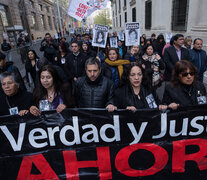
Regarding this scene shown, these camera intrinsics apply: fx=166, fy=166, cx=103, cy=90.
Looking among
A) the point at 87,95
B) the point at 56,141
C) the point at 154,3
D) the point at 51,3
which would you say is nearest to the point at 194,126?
the point at 87,95

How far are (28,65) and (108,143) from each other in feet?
11.5

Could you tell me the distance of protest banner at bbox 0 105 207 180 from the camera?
75.2 inches

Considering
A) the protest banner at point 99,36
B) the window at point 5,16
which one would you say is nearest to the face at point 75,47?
the protest banner at point 99,36

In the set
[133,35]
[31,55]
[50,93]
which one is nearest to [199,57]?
[133,35]

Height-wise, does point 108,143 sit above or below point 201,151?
above

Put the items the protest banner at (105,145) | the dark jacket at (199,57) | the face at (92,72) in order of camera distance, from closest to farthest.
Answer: the protest banner at (105,145) < the face at (92,72) < the dark jacket at (199,57)

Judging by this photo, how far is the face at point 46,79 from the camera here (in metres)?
2.21

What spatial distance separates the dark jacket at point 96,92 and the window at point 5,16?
17.0 meters

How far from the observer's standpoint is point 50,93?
229cm

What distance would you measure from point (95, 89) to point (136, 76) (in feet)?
1.93

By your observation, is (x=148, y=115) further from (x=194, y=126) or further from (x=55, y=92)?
(x=55, y=92)

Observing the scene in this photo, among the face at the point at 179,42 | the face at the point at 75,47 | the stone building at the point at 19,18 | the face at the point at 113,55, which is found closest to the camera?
the face at the point at 113,55

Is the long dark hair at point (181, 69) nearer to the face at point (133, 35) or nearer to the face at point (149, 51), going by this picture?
the face at point (149, 51)

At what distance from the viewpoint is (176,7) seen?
9523 millimetres
